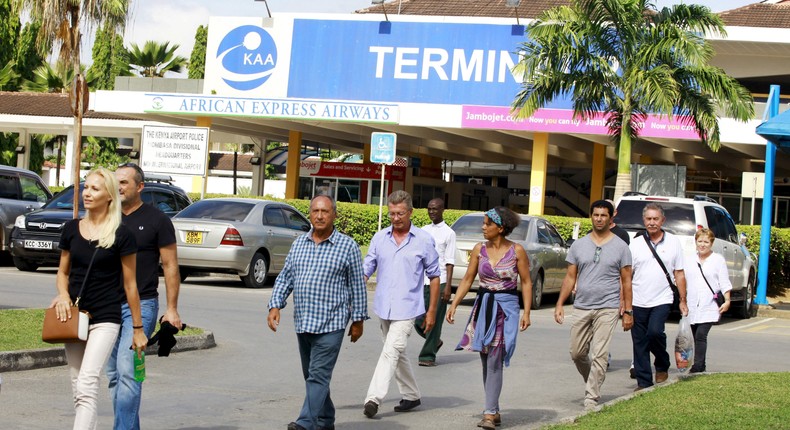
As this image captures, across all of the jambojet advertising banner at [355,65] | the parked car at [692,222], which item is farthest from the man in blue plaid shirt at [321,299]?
the jambojet advertising banner at [355,65]

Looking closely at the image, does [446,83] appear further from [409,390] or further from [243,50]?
[409,390]

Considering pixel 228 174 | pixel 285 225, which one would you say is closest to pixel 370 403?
pixel 285 225

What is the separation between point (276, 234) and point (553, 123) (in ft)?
51.2

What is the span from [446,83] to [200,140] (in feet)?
36.1

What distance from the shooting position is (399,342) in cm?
902

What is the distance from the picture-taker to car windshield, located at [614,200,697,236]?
1825cm

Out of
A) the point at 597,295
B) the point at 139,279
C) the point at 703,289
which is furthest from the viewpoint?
the point at 703,289

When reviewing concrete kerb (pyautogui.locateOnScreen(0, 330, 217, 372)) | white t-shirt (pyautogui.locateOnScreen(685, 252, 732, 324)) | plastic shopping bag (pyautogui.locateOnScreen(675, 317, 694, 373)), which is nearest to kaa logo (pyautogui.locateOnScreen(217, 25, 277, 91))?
white t-shirt (pyautogui.locateOnScreen(685, 252, 732, 324))

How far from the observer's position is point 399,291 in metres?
9.18

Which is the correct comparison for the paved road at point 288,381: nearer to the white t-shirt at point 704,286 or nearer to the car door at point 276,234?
the white t-shirt at point 704,286

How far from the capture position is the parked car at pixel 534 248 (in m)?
19.3

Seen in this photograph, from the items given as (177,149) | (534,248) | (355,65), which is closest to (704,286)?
(534,248)

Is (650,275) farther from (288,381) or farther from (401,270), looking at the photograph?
(288,381)

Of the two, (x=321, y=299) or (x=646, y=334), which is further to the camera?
(x=646, y=334)
